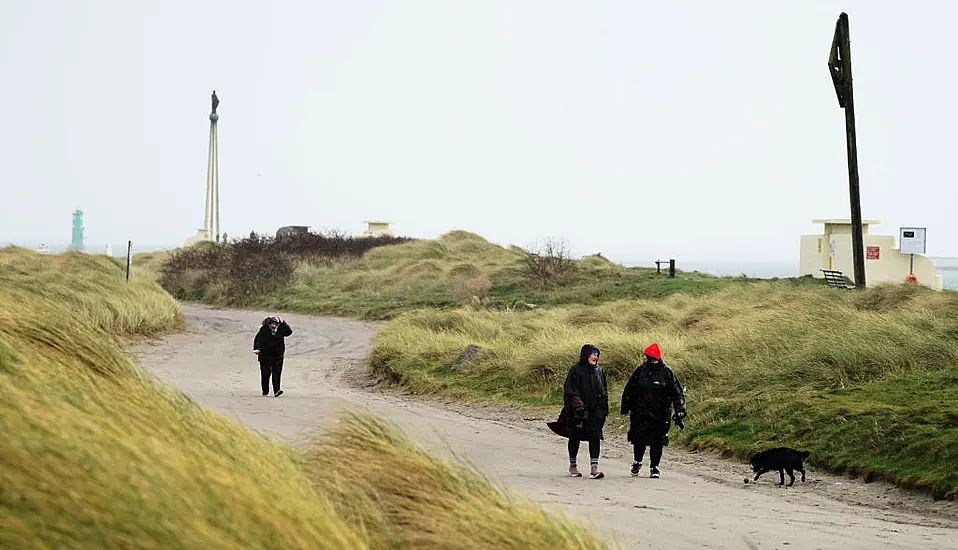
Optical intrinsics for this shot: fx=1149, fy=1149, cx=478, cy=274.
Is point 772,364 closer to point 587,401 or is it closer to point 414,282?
point 587,401

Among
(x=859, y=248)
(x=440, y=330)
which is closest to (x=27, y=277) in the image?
(x=440, y=330)

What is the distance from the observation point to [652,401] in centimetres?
1316

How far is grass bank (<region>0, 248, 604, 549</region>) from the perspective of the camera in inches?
163

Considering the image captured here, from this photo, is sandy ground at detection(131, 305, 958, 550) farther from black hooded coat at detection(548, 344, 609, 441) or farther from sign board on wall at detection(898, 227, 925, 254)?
sign board on wall at detection(898, 227, 925, 254)

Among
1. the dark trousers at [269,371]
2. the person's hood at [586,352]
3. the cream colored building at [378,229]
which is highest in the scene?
the cream colored building at [378,229]

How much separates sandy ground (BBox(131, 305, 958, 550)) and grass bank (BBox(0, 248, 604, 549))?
0.69 m

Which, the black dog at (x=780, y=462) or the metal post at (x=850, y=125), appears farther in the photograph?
the metal post at (x=850, y=125)

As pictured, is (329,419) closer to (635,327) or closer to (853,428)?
(853,428)

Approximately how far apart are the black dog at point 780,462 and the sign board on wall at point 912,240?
26.9 m

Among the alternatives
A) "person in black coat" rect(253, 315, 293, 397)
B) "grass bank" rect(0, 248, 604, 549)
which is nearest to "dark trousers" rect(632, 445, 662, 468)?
"grass bank" rect(0, 248, 604, 549)

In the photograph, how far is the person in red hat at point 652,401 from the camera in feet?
43.1

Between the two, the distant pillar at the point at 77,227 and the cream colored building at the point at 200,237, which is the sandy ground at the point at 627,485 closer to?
the cream colored building at the point at 200,237

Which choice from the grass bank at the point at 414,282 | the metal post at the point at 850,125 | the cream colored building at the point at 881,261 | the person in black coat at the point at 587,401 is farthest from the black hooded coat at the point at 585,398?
the cream colored building at the point at 881,261

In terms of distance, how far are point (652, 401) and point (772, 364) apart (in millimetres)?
6312
